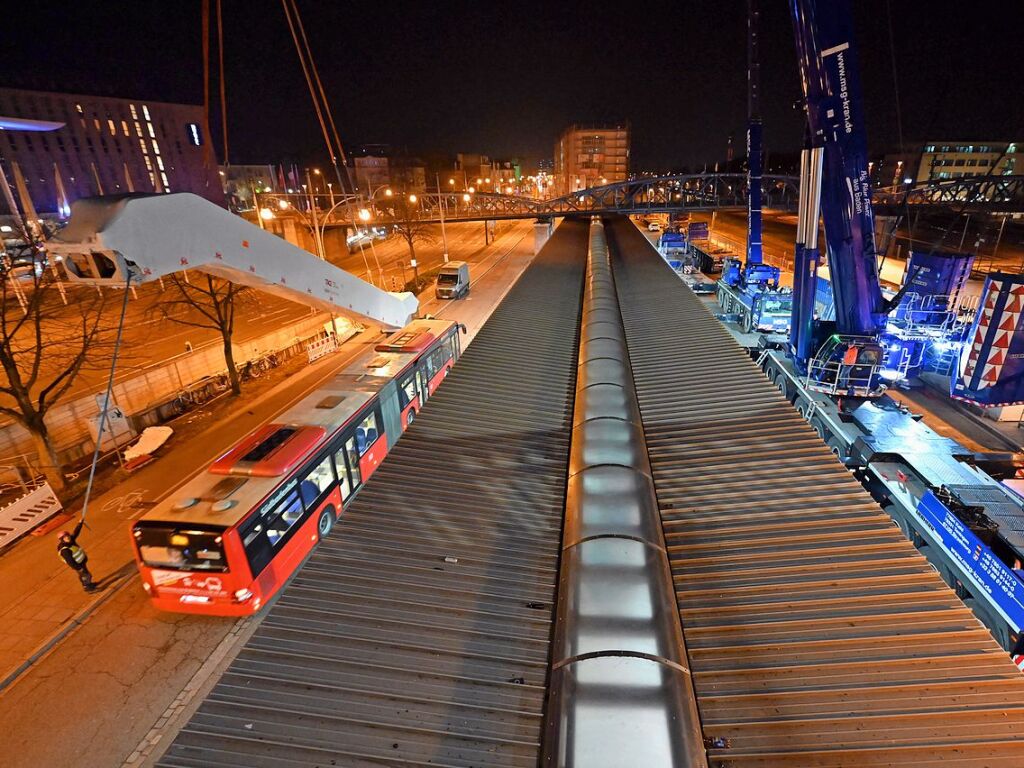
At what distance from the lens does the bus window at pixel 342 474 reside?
36.2ft

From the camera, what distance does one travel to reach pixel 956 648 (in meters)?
4.00

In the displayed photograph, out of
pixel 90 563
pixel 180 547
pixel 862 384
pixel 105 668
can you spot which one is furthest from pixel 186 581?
pixel 862 384

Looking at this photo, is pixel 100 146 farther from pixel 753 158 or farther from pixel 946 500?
pixel 946 500

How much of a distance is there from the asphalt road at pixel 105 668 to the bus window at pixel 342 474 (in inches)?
126

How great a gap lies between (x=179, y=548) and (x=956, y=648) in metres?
10.3

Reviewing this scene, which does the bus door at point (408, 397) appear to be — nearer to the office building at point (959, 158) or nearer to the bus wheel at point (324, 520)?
the bus wheel at point (324, 520)

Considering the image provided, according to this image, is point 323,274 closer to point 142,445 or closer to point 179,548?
point 179,548

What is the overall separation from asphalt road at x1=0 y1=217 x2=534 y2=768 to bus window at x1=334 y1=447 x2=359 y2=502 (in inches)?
126

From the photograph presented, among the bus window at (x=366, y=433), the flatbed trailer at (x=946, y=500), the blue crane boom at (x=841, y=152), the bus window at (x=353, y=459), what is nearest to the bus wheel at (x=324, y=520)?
the bus window at (x=353, y=459)

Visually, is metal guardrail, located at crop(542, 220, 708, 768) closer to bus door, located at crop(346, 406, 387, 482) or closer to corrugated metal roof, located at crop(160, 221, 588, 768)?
corrugated metal roof, located at crop(160, 221, 588, 768)

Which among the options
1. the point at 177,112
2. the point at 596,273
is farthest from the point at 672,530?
the point at 177,112

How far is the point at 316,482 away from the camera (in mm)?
10242

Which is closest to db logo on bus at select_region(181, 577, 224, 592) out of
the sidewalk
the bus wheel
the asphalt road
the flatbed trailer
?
the asphalt road

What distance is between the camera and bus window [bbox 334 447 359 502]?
1104cm
